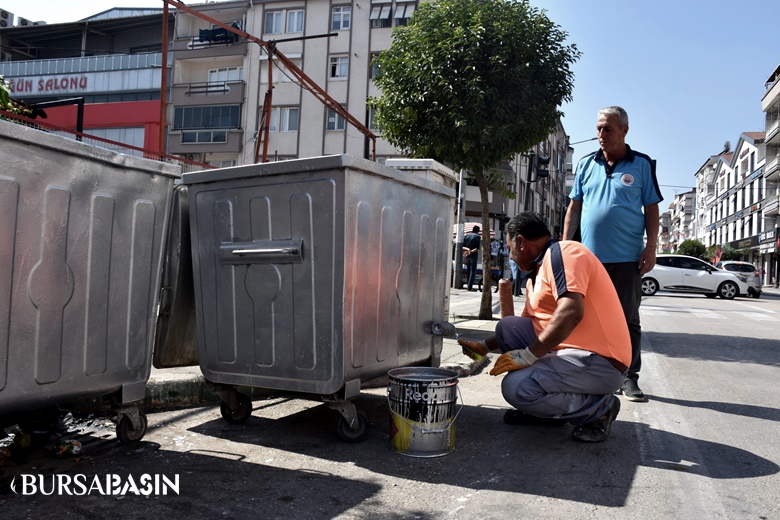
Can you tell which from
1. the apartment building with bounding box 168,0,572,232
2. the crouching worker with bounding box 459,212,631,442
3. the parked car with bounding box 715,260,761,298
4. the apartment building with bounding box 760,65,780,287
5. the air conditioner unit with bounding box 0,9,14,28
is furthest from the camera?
the apartment building with bounding box 760,65,780,287

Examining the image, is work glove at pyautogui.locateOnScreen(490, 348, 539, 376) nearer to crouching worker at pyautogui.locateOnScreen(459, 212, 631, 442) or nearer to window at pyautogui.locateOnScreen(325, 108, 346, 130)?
crouching worker at pyautogui.locateOnScreen(459, 212, 631, 442)

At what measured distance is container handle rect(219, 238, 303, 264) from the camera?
3613 mm

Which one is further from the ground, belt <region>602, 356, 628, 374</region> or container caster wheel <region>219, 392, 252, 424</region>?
belt <region>602, 356, 628, 374</region>

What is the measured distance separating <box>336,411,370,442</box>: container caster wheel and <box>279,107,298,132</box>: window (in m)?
33.3

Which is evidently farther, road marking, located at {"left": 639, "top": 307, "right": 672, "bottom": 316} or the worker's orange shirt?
road marking, located at {"left": 639, "top": 307, "right": 672, "bottom": 316}

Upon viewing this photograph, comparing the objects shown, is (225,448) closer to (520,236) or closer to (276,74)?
(520,236)

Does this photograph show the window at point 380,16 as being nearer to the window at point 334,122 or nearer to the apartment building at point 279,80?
the apartment building at point 279,80

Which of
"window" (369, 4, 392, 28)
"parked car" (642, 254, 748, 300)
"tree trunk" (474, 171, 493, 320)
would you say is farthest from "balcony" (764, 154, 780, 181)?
"tree trunk" (474, 171, 493, 320)

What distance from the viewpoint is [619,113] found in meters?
4.88

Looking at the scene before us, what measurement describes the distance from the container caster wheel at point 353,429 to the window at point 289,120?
3332cm

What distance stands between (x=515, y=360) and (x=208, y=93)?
118ft

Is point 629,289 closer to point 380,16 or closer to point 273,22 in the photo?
point 380,16

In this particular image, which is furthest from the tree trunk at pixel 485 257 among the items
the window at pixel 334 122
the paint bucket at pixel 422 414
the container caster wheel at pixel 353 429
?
the window at pixel 334 122

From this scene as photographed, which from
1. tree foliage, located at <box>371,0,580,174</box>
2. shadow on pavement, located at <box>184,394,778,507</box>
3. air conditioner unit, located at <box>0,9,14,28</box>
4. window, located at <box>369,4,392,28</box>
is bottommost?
shadow on pavement, located at <box>184,394,778,507</box>
